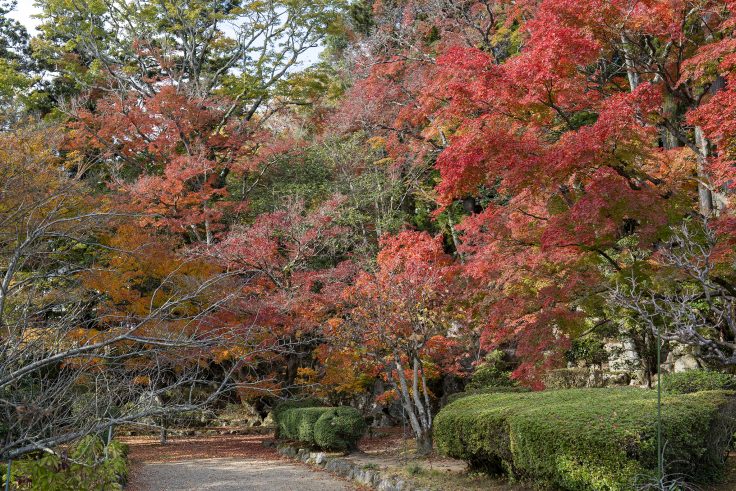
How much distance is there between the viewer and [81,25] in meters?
19.4

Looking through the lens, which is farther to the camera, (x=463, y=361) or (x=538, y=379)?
(x=463, y=361)

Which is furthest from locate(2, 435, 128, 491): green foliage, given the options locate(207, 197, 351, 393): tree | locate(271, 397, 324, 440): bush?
locate(271, 397, 324, 440): bush

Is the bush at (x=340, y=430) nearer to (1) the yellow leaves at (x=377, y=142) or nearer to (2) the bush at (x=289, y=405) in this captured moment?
(2) the bush at (x=289, y=405)

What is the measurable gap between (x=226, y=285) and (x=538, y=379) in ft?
20.1

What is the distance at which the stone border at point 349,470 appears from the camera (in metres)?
8.20

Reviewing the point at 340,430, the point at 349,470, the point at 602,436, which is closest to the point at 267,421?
the point at 340,430

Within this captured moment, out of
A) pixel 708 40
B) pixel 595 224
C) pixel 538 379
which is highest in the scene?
pixel 708 40

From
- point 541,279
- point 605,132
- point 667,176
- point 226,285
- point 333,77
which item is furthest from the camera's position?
point 333,77

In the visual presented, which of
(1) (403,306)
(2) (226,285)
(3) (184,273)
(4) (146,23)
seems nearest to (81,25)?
(4) (146,23)

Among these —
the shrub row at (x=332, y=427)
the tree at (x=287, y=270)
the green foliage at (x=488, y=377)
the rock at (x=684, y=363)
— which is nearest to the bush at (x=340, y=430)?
the shrub row at (x=332, y=427)

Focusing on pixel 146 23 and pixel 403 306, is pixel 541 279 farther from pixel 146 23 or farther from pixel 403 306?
pixel 146 23

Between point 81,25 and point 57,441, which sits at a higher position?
point 81,25

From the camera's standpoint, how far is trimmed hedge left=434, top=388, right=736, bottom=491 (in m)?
5.40

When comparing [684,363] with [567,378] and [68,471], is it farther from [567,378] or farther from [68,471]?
[68,471]
